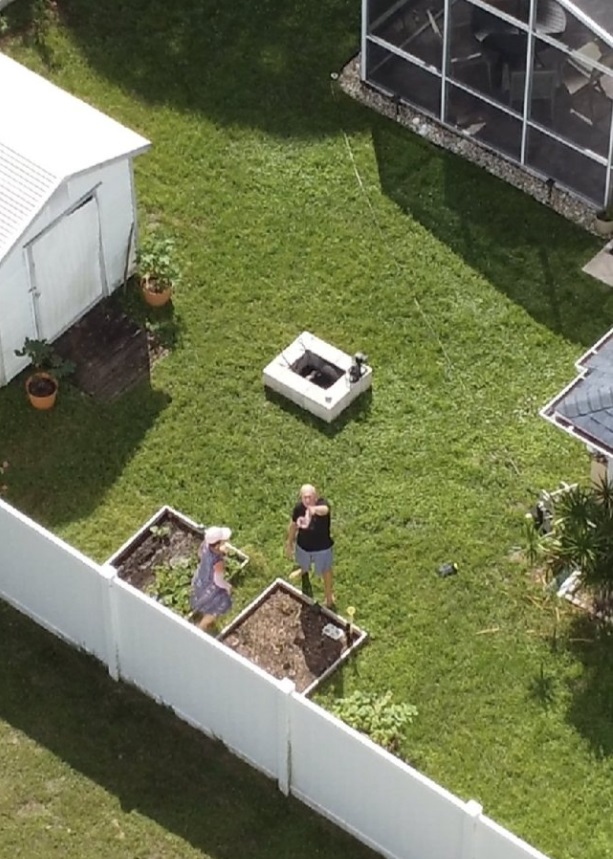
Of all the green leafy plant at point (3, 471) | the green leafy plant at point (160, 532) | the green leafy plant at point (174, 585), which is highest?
the green leafy plant at point (3, 471)

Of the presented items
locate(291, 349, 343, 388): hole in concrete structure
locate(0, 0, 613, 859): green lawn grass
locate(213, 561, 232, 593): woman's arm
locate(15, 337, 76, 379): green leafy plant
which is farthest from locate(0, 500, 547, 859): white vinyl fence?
locate(291, 349, 343, 388): hole in concrete structure

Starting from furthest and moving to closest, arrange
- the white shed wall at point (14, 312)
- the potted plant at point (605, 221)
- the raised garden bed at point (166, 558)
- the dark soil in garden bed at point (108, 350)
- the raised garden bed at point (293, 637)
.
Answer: the potted plant at point (605, 221) → the dark soil in garden bed at point (108, 350) → the white shed wall at point (14, 312) → the raised garden bed at point (166, 558) → the raised garden bed at point (293, 637)

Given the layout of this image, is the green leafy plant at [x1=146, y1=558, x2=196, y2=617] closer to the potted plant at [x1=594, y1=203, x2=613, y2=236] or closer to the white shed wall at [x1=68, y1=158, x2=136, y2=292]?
the white shed wall at [x1=68, y1=158, x2=136, y2=292]

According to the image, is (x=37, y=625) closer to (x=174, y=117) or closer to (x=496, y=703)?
(x=496, y=703)

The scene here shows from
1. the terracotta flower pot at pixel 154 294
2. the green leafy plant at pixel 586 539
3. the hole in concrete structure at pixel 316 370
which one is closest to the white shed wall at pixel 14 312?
the terracotta flower pot at pixel 154 294

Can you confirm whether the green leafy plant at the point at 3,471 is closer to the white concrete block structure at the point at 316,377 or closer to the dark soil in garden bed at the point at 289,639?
the white concrete block structure at the point at 316,377
